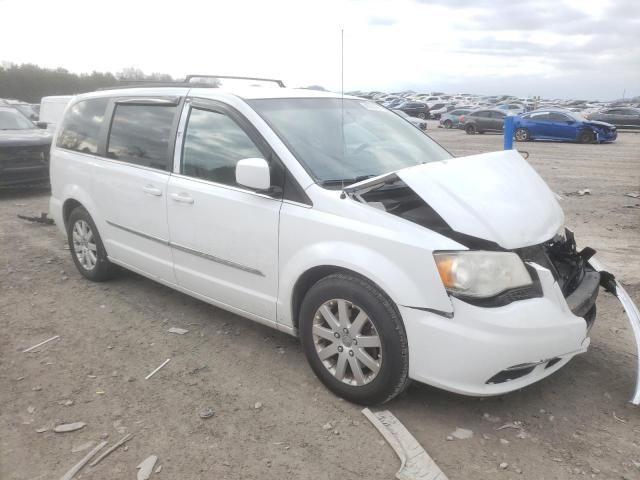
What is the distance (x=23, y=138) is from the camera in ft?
32.8

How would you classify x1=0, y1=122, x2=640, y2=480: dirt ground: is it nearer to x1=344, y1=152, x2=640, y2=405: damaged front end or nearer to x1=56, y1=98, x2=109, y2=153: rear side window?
x1=344, y1=152, x2=640, y2=405: damaged front end

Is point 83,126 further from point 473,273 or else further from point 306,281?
point 473,273

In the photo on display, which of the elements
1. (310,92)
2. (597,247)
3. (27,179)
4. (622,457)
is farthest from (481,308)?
(27,179)

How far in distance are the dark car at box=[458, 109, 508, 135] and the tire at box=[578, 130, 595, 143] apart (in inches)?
235

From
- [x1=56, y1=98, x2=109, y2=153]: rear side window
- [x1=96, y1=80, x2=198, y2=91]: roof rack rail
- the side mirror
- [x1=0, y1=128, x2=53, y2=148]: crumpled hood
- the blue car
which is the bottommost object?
the blue car

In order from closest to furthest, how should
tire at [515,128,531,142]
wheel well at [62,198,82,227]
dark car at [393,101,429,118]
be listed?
wheel well at [62,198,82,227] → tire at [515,128,531,142] → dark car at [393,101,429,118]

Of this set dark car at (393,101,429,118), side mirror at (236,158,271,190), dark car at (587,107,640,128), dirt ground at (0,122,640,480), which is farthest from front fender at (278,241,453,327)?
dark car at (393,101,429,118)

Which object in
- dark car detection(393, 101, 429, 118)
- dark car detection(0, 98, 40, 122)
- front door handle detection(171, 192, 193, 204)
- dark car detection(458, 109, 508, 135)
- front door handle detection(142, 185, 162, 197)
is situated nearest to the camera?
Result: front door handle detection(171, 192, 193, 204)

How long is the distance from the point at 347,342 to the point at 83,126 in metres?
3.50

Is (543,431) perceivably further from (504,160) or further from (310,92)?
(310,92)

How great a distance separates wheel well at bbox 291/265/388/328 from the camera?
314 centimetres

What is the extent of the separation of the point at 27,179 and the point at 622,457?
400 inches

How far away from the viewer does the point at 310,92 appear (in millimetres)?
4285

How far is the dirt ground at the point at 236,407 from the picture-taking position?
107 inches
